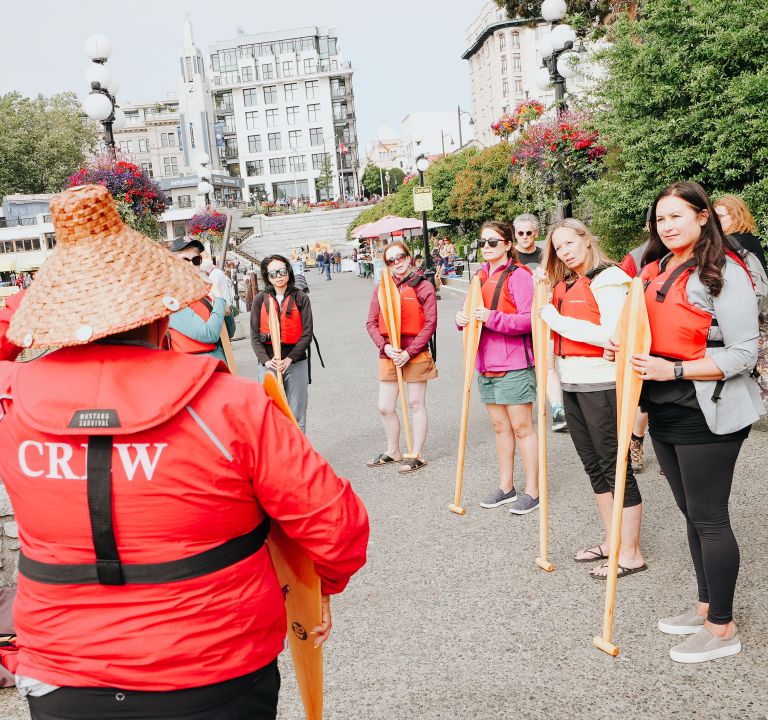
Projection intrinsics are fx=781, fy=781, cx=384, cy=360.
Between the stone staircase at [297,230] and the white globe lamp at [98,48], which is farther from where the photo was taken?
the stone staircase at [297,230]

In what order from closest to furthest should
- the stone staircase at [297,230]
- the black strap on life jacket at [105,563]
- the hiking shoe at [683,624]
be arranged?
the black strap on life jacket at [105,563]
the hiking shoe at [683,624]
the stone staircase at [297,230]

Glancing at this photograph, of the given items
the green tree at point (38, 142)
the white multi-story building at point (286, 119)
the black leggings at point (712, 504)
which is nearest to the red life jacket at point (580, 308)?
the black leggings at point (712, 504)

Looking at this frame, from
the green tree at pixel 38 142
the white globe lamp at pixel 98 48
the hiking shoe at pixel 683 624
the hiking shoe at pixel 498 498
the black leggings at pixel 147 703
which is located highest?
the green tree at pixel 38 142

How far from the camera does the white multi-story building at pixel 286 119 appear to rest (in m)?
118

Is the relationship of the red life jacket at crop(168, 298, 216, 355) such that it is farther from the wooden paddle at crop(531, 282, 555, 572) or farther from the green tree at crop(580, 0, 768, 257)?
the green tree at crop(580, 0, 768, 257)

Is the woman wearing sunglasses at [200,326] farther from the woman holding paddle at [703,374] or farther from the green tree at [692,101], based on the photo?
the green tree at [692,101]

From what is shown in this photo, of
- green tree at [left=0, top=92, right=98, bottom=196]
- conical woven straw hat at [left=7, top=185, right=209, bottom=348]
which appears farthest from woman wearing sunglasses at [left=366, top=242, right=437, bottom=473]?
green tree at [left=0, top=92, right=98, bottom=196]

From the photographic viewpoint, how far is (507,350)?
5.50 metres

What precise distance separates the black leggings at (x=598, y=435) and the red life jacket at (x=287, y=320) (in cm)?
294

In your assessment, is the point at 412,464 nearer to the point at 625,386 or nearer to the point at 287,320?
the point at 287,320

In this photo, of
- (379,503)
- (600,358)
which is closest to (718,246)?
(600,358)

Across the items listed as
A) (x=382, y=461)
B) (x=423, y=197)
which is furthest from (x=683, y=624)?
(x=423, y=197)

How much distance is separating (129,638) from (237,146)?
123m

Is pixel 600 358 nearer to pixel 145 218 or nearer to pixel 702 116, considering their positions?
pixel 702 116
